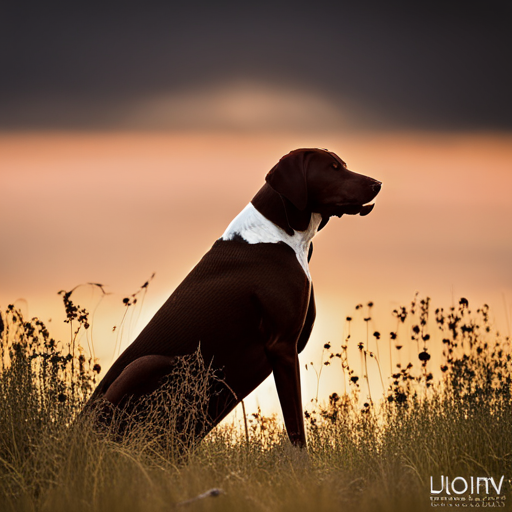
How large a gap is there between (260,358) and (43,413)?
157 centimetres

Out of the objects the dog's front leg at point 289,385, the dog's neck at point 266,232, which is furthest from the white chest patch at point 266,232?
the dog's front leg at point 289,385

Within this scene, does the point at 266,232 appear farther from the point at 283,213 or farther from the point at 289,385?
the point at 289,385

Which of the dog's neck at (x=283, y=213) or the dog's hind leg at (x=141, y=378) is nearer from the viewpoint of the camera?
the dog's hind leg at (x=141, y=378)

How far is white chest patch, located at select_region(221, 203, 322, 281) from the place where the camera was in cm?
→ 602

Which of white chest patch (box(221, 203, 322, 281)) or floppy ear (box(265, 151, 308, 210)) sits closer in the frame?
floppy ear (box(265, 151, 308, 210))

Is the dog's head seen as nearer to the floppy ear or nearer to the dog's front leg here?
the floppy ear

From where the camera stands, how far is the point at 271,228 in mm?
6027

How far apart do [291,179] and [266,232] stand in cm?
42

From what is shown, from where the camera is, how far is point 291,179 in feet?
19.6

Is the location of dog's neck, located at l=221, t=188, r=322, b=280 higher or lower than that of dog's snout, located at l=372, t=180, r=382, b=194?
lower

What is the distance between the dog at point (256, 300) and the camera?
581cm

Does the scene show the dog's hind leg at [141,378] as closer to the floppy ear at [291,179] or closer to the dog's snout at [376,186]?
the floppy ear at [291,179]

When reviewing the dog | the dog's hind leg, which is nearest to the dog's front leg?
the dog

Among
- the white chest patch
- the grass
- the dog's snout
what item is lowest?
the grass
